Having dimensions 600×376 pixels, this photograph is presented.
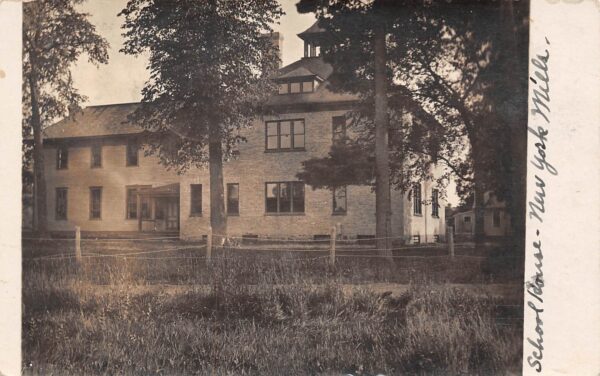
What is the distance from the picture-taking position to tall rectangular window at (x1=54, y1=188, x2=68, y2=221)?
160 inches

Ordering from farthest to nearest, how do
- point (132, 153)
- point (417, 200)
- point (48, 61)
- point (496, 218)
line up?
point (48, 61)
point (132, 153)
point (417, 200)
point (496, 218)

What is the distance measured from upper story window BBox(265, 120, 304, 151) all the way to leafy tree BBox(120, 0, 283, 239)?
178mm

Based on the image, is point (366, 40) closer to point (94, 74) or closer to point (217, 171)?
point (217, 171)

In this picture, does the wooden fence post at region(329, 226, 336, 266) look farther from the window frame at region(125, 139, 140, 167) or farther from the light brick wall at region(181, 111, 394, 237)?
the window frame at region(125, 139, 140, 167)

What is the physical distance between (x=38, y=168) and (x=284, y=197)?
2065mm

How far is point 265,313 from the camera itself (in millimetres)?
3789

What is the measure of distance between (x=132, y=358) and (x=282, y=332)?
1.13m

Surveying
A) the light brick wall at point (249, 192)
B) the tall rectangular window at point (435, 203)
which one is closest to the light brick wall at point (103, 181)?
the light brick wall at point (249, 192)

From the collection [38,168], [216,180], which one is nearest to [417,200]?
[216,180]

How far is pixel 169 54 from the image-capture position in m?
4.06

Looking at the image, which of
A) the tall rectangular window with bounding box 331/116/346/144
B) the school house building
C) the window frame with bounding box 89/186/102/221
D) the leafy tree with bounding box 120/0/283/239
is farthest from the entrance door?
the tall rectangular window with bounding box 331/116/346/144

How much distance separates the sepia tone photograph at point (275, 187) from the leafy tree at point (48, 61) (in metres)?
0.02

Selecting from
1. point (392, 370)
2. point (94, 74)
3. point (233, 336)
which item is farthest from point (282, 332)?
point (94, 74)
